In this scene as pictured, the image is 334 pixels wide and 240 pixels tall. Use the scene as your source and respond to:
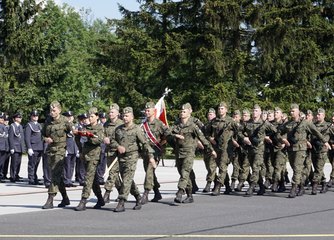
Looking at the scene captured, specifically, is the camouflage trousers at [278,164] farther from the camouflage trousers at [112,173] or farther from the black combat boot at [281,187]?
the camouflage trousers at [112,173]

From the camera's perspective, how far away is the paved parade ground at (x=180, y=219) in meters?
11.1

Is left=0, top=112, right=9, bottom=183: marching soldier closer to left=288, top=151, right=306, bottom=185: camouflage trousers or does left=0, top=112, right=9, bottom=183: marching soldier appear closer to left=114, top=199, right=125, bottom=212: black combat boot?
left=288, top=151, right=306, bottom=185: camouflage trousers

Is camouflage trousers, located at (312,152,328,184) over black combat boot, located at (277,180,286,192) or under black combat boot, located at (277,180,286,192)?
over

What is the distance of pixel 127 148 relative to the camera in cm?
1402

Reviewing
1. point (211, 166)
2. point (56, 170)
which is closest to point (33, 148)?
point (211, 166)

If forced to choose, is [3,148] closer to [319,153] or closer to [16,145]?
[16,145]

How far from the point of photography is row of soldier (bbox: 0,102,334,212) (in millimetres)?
14102

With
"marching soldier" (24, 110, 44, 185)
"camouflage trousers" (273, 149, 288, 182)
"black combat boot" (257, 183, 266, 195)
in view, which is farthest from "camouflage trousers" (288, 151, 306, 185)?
"marching soldier" (24, 110, 44, 185)

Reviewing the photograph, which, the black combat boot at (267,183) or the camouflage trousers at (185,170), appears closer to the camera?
the camouflage trousers at (185,170)

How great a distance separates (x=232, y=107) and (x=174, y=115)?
2.99 m

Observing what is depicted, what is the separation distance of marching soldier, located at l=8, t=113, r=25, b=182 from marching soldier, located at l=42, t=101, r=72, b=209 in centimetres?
686

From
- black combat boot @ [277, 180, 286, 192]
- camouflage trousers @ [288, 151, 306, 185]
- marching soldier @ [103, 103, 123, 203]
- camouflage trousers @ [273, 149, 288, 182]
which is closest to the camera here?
marching soldier @ [103, 103, 123, 203]

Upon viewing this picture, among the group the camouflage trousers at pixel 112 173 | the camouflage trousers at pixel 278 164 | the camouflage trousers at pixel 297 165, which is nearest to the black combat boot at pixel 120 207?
the camouflage trousers at pixel 112 173

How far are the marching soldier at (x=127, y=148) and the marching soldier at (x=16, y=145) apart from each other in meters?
7.65
